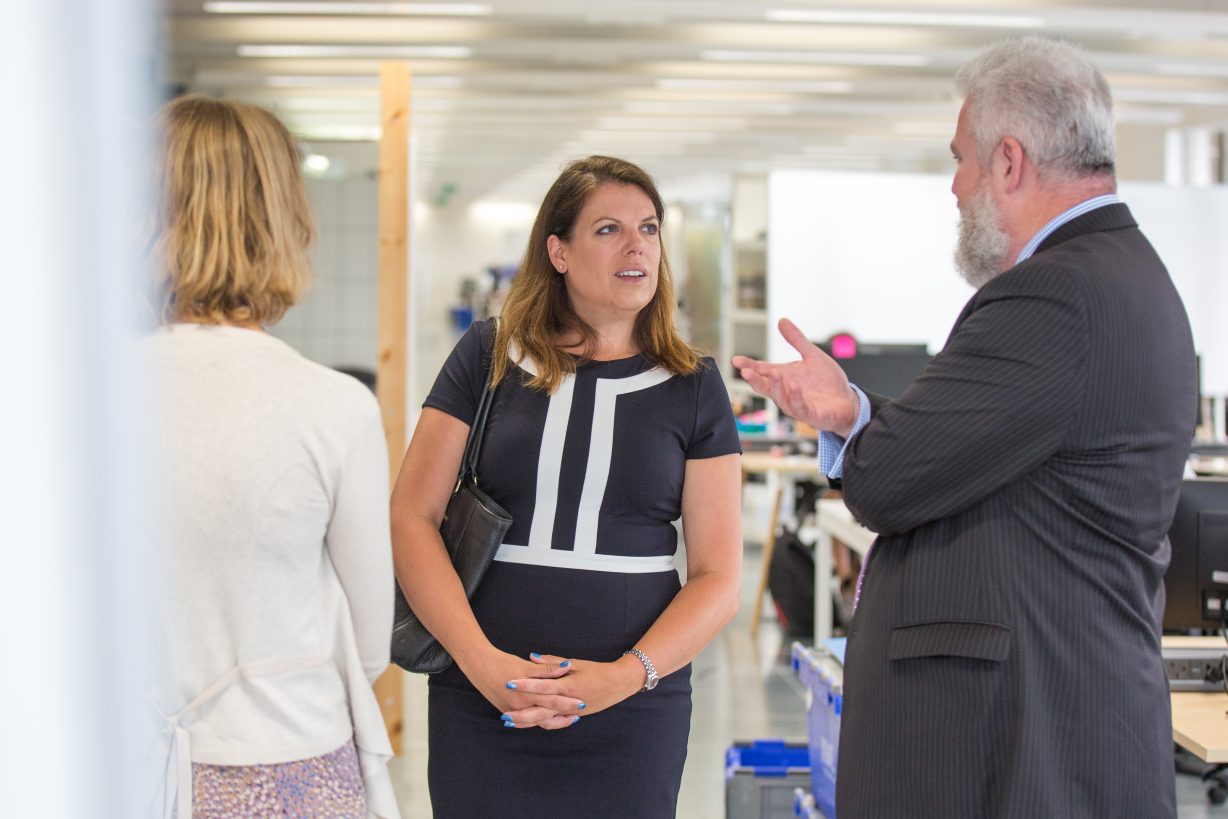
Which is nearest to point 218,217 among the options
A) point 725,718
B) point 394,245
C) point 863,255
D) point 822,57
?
point 394,245

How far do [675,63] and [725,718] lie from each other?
6617mm

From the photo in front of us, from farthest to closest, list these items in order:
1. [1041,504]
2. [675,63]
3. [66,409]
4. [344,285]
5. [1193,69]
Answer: [675,63], [1193,69], [344,285], [1041,504], [66,409]

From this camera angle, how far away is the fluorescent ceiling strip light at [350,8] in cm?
780

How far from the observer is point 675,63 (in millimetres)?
9891

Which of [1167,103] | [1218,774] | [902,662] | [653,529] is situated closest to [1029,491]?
[902,662]

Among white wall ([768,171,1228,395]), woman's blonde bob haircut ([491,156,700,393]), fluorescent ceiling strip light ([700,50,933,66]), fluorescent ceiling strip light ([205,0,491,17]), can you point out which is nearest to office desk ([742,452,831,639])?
white wall ([768,171,1228,395])

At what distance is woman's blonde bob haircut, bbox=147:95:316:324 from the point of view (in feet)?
3.86

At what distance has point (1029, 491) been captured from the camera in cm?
142

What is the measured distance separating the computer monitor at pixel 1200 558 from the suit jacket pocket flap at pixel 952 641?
3.92ft

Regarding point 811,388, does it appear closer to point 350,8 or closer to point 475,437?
point 475,437

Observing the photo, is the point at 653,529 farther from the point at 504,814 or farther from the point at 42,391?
the point at 42,391

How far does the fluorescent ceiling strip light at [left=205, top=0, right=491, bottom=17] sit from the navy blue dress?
259 inches

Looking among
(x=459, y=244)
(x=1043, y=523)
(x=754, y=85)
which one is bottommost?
(x=1043, y=523)

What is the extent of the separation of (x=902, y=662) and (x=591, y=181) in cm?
96
